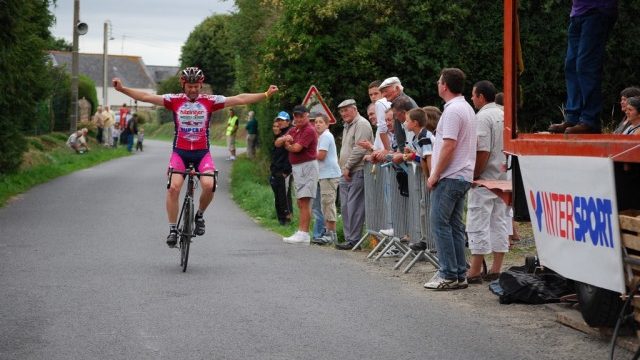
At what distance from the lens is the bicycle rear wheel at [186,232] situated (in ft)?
41.0

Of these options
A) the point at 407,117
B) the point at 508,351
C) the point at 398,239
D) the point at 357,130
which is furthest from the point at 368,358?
the point at 357,130

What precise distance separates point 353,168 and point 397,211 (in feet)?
6.16

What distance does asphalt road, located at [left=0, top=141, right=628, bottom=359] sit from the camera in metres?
8.02

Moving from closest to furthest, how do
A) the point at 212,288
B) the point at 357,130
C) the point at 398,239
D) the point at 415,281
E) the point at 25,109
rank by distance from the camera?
the point at 212,288 < the point at 415,281 < the point at 398,239 < the point at 357,130 < the point at 25,109

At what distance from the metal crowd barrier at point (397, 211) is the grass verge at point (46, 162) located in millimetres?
10096

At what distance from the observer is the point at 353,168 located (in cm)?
1525

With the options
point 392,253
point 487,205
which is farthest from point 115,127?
point 487,205

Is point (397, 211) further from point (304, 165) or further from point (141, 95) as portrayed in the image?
point (141, 95)

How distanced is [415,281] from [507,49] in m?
3.38

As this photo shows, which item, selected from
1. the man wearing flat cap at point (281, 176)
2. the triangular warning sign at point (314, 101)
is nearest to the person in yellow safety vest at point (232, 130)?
the triangular warning sign at point (314, 101)

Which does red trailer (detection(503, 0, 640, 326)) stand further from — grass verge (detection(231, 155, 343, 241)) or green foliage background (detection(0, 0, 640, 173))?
green foliage background (detection(0, 0, 640, 173))

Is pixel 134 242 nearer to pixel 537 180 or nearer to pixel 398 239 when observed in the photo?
pixel 398 239

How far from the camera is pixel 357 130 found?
15.2m

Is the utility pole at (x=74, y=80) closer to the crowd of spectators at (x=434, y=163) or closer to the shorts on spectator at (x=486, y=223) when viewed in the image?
the crowd of spectators at (x=434, y=163)
